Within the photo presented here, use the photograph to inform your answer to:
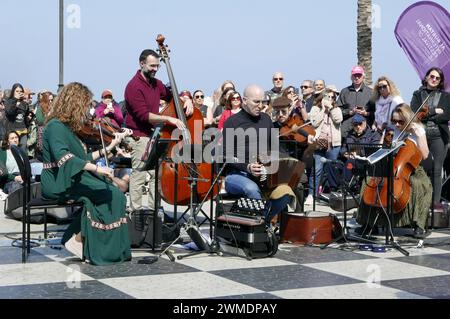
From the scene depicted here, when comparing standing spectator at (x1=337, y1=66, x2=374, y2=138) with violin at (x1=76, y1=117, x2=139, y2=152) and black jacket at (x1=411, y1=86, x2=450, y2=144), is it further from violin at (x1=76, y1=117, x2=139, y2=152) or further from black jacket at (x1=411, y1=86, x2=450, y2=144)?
violin at (x1=76, y1=117, x2=139, y2=152)

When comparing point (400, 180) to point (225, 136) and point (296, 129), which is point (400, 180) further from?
point (296, 129)

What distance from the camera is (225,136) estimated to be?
7.53 metres

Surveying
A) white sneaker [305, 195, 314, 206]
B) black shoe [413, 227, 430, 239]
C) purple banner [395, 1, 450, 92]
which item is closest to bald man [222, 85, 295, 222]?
black shoe [413, 227, 430, 239]

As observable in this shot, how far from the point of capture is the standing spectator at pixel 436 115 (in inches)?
360

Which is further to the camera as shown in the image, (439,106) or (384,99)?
(384,99)

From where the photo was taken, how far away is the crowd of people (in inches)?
258

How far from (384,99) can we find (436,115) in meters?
1.15

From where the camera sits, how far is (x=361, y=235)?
8117 millimetres

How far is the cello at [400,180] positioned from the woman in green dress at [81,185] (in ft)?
8.23

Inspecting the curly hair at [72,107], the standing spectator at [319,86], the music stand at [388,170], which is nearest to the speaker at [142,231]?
the curly hair at [72,107]

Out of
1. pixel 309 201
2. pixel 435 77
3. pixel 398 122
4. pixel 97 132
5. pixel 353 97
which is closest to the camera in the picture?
pixel 97 132

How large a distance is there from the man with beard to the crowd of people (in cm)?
1

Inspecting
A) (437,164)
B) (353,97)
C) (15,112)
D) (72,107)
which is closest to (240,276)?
(72,107)
